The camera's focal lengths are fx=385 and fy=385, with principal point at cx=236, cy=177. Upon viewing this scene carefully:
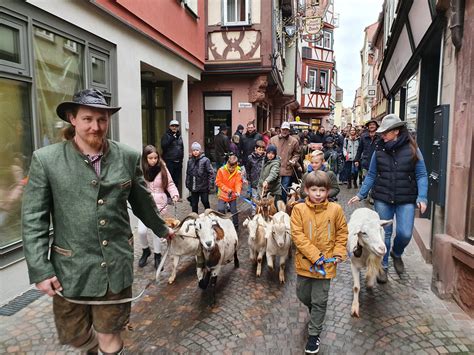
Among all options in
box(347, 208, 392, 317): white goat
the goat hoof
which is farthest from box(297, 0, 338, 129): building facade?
the goat hoof

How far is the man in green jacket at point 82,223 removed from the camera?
7.71 feet

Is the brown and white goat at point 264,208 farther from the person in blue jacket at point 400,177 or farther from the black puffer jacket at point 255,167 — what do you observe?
the black puffer jacket at point 255,167

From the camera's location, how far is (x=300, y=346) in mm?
3516

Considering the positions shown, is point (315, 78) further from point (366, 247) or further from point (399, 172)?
point (366, 247)

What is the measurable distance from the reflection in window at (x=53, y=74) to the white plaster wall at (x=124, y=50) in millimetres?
362

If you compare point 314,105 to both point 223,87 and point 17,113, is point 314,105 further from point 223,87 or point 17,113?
point 17,113

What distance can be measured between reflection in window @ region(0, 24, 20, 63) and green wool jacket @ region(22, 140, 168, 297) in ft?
9.24

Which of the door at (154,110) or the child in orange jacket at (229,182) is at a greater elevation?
the door at (154,110)

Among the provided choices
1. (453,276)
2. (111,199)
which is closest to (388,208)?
(453,276)

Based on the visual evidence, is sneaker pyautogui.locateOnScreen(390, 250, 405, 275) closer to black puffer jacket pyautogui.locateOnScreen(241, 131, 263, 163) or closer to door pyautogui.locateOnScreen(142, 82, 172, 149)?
black puffer jacket pyautogui.locateOnScreen(241, 131, 263, 163)

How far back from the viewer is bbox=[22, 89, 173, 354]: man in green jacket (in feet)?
7.71

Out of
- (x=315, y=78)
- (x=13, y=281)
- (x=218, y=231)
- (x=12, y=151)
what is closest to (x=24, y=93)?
(x=12, y=151)

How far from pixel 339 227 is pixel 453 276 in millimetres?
1896

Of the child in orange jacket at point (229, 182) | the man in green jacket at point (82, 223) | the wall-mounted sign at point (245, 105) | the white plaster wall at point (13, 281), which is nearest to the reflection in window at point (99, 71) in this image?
the child in orange jacket at point (229, 182)
